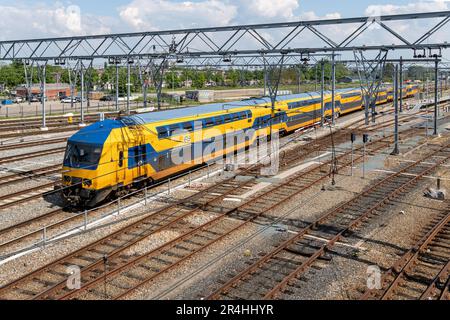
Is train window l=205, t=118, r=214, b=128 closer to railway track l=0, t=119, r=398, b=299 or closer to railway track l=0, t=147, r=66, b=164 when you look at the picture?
railway track l=0, t=119, r=398, b=299

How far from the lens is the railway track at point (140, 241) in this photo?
475 inches

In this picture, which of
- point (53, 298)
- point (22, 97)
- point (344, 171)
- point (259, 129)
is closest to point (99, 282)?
point (53, 298)

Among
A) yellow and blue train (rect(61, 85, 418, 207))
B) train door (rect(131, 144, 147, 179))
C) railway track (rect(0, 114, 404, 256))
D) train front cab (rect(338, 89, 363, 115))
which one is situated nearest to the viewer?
railway track (rect(0, 114, 404, 256))

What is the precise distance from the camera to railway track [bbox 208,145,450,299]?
12.0 meters

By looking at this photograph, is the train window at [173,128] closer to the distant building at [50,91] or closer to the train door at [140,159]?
the train door at [140,159]

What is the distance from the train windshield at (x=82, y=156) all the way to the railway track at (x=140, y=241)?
9.99 ft

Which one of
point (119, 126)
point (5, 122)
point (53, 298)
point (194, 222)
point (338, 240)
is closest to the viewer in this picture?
point (53, 298)

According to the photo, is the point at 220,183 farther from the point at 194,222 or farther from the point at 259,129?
the point at 259,129

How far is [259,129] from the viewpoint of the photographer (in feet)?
102

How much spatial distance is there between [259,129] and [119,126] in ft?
43.7

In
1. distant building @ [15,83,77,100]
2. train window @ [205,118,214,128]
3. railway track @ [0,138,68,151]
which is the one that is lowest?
railway track @ [0,138,68,151]

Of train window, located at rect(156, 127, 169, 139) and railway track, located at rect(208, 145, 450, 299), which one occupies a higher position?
train window, located at rect(156, 127, 169, 139)

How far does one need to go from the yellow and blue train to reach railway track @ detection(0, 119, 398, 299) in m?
2.31

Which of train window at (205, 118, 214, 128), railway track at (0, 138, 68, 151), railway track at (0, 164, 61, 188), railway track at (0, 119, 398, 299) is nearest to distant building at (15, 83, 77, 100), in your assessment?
railway track at (0, 138, 68, 151)
